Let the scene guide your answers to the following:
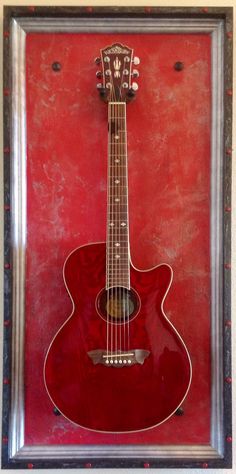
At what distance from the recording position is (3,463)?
0.84 metres

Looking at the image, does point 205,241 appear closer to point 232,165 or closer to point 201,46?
point 232,165

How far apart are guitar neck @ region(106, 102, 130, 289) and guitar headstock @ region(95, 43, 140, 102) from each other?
3 centimetres

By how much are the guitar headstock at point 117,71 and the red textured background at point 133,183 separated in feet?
0.21

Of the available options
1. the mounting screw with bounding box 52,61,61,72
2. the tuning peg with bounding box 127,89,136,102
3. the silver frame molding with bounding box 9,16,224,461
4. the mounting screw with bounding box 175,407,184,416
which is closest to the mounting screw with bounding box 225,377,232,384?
the silver frame molding with bounding box 9,16,224,461

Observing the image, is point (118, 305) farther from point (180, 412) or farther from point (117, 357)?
point (180, 412)

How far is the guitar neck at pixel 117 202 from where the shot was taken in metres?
0.76

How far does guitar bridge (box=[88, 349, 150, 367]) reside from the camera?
0.76 m

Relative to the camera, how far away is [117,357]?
764 millimetres

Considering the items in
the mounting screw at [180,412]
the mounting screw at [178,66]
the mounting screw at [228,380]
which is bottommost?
the mounting screw at [180,412]

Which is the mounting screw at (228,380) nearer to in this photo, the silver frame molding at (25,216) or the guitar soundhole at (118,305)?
the silver frame molding at (25,216)

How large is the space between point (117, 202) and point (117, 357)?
31 centimetres

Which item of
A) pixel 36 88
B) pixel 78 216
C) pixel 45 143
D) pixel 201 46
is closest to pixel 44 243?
pixel 78 216

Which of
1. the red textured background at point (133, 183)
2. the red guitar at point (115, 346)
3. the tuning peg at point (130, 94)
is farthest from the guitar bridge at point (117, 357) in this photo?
the tuning peg at point (130, 94)

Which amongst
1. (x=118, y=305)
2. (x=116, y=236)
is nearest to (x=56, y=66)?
(x=116, y=236)
